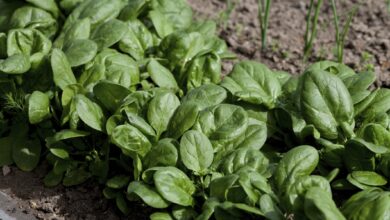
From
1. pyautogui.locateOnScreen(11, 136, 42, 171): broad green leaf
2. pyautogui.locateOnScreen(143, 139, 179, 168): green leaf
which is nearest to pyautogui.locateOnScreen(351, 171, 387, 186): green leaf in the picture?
pyautogui.locateOnScreen(143, 139, 179, 168): green leaf

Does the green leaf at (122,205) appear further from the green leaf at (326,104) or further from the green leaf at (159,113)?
the green leaf at (326,104)

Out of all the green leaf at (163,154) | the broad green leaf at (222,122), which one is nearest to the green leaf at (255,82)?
the broad green leaf at (222,122)

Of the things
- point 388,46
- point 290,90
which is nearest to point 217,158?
point 290,90

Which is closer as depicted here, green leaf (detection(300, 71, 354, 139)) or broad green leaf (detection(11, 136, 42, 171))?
green leaf (detection(300, 71, 354, 139))

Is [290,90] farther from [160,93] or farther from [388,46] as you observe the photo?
[388,46]

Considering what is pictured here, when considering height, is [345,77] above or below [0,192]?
above

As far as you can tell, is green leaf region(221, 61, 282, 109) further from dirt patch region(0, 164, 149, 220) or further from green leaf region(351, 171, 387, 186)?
dirt patch region(0, 164, 149, 220)
